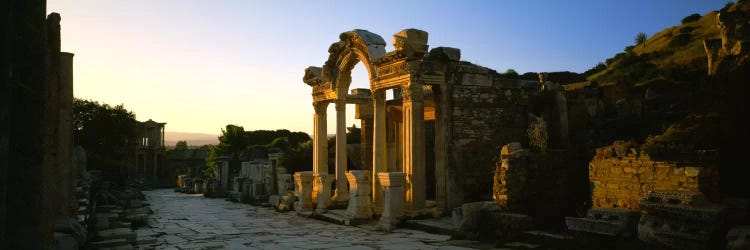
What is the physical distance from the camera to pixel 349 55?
14.2m

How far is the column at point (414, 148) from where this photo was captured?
12.2m

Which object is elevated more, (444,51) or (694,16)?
(694,16)

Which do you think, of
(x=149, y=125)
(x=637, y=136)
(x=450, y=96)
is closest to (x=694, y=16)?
(x=637, y=136)

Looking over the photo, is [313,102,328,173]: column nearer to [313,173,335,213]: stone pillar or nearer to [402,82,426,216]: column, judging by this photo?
[313,173,335,213]: stone pillar

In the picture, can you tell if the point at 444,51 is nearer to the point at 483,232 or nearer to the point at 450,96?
the point at 450,96

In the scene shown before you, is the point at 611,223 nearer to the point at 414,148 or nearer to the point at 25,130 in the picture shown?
the point at 414,148

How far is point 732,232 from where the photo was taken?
6.14 metres

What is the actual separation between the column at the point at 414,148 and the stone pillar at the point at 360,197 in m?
1.12

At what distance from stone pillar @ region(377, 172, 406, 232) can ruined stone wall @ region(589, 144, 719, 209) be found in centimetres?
395

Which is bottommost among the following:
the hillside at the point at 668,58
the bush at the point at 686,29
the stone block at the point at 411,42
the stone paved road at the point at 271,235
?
the stone paved road at the point at 271,235

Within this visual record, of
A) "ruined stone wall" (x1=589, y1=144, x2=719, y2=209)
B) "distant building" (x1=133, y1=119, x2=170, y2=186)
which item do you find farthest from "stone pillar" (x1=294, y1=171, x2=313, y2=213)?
"distant building" (x1=133, y1=119, x2=170, y2=186)

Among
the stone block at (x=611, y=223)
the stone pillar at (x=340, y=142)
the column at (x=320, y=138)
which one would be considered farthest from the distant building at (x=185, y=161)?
the stone block at (x=611, y=223)

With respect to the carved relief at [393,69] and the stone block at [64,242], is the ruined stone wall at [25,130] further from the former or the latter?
the carved relief at [393,69]

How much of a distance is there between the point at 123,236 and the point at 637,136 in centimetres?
1328
